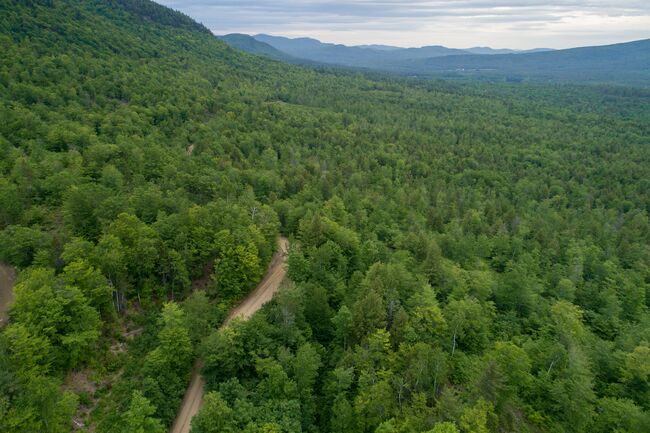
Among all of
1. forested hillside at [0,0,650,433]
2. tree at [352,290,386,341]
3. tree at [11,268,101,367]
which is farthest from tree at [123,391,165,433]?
tree at [352,290,386,341]

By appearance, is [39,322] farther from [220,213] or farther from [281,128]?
[281,128]

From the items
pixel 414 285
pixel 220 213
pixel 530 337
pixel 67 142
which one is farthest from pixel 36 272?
pixel 530 337

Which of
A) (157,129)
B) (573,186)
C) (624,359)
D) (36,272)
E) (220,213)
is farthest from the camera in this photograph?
(573,186)

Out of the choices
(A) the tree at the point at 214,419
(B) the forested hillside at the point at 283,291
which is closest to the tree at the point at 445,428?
(B) the forested hillside at the point at 283,291

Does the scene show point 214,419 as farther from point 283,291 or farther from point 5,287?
point 5,287

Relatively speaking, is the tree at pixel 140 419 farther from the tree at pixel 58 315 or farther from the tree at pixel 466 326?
the tree at pixel 466 326

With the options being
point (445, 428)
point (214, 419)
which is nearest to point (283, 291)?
point (214, 419)
